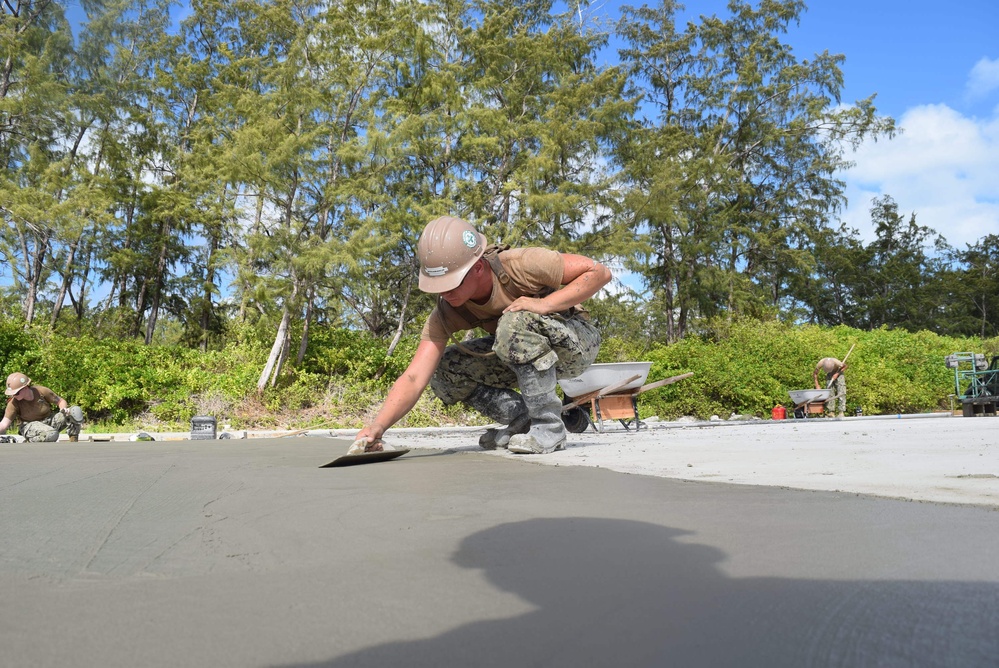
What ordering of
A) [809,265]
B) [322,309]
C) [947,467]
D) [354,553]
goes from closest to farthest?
1. [354,553]
2. [947,467]
3. [322,309]
4. [809,265]

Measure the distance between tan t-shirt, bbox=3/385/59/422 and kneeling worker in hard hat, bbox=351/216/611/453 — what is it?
20.4ft

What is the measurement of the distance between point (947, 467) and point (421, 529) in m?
2.27

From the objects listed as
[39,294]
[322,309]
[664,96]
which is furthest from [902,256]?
[39,294]

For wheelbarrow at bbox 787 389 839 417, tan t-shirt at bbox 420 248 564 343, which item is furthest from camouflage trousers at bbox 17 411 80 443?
wheelbarrow at bbox 787 389 839 417

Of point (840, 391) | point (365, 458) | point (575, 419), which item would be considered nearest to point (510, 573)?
point (365, 458)

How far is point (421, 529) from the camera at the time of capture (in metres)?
1.73

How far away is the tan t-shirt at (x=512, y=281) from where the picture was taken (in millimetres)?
4055

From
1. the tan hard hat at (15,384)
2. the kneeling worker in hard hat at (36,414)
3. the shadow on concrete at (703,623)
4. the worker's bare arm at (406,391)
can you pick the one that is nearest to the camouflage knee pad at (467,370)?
the worker's bare arm at (406,391)

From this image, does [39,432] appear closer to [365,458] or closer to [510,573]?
[365,458]

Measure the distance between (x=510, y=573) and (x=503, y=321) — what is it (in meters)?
2.74

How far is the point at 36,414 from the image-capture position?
26.5 feet

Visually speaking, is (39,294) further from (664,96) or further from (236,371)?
(664,96)

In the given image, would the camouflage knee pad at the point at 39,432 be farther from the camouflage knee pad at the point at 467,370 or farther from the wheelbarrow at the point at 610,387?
the wheelbarrow at the point at 610,387

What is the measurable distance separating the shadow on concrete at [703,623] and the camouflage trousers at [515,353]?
2.66m
